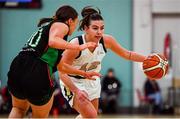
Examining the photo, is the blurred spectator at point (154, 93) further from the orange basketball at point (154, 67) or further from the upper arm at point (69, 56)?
the upper arm at point (69, 56)

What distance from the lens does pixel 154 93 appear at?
14.3 metres

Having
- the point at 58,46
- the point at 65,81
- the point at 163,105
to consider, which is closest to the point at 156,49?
the point at 163,105

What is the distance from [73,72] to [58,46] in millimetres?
670

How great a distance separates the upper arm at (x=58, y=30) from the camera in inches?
168

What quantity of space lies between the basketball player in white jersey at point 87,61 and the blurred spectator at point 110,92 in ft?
28.1

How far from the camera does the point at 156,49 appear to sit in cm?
1563

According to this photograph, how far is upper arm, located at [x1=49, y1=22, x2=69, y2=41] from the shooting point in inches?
168

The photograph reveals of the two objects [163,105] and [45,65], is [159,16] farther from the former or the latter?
[45,65]

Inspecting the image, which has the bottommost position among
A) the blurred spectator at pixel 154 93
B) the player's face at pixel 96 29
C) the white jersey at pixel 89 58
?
the blurred spectator at pixel 154 93

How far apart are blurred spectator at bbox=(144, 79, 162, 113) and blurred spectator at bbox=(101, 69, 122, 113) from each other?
35.5 inches

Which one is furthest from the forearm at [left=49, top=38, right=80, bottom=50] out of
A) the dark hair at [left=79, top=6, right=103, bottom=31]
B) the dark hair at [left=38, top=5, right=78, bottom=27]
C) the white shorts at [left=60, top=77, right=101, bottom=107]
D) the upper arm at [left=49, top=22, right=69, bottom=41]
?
the white shorts at [left=60, top=77, right=101, bottom=107]

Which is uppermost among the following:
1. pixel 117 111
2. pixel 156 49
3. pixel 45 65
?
pixel 45 65

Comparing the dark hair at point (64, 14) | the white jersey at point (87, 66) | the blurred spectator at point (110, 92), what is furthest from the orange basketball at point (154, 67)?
the blurred spectator at point (110, 92)

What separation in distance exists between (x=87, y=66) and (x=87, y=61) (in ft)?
0.27
